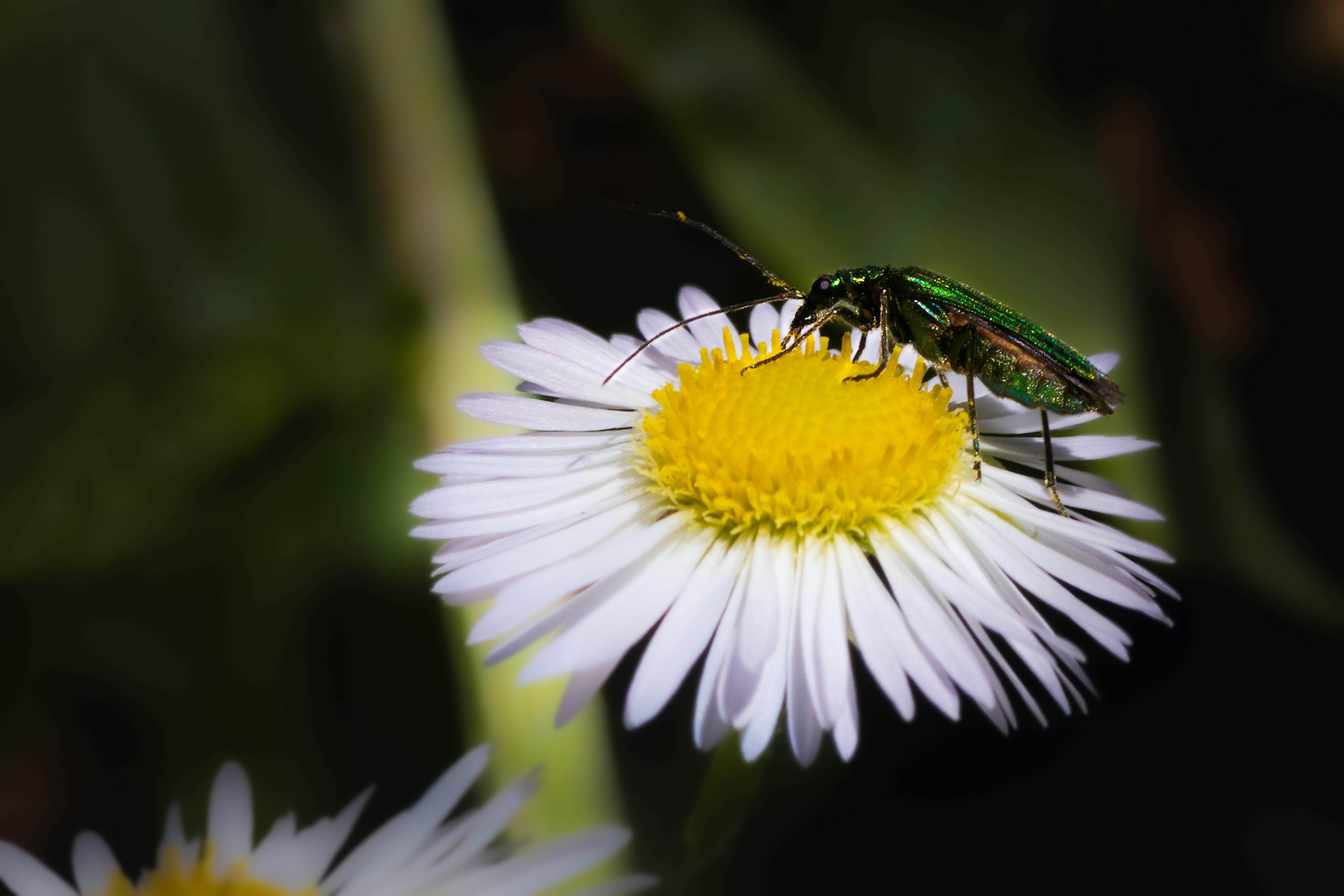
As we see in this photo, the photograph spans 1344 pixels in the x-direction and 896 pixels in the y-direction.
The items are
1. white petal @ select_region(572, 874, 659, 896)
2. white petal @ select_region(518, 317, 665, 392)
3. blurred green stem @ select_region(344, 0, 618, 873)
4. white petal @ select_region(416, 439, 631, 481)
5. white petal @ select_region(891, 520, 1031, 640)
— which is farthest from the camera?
blurred green stem @ select_region(344, 0, 618, 873)

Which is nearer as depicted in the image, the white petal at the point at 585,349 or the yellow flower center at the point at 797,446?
the yellow flower center at the point at 797,446

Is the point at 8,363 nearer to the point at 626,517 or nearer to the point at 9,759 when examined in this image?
the point at 9,759

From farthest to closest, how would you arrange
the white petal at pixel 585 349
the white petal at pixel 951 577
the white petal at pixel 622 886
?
the white petal at pixel 585 349 → the white petal at pixel 951 577 → the white petal at pixel 622 886

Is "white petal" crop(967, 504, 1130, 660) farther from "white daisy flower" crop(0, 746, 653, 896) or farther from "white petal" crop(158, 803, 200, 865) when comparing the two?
"white petal" crop(158, 803, 200, 865)

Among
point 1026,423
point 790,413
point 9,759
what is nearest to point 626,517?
point 790,413

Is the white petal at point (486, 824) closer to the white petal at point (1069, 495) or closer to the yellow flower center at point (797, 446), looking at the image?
the yellow flower center at point (797, 446)

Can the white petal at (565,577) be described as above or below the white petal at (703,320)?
below

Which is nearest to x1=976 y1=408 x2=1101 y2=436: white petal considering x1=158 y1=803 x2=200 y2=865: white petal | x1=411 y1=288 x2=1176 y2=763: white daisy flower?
x1=411 y1=288 x2=1176 y2=763: white daisy flower

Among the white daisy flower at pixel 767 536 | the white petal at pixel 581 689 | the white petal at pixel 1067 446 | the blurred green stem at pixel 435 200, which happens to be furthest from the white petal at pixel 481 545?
the blurred green stem at pixel 435 200
